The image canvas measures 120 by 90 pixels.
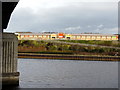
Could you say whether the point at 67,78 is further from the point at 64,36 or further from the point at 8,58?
the point at 64,36

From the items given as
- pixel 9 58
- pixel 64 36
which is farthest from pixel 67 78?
pixel 64 36

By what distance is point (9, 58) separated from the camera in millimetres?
25375

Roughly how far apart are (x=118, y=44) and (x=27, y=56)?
52.4 meters

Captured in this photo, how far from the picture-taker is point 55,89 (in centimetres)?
2481

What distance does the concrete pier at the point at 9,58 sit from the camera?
983 inches

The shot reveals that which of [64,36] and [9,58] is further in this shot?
[64,36]

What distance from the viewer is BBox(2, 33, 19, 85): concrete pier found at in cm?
2497

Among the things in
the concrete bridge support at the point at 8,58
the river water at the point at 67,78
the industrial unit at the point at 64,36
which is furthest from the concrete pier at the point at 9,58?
the industrial unit at the point at 64,36

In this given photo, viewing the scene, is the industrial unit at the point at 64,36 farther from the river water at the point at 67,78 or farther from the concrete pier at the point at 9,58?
the concrete pier at the point at 9,58

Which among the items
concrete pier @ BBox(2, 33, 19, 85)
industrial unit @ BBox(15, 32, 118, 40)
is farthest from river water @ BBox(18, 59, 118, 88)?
industrial unit @ BBox(15, 32, 118, 40)

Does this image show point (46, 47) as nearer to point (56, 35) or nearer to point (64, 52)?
point (64, 52)

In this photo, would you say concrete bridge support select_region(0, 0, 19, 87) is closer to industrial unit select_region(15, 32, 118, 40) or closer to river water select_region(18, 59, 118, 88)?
river water select_region(18, 59, 118, 88)

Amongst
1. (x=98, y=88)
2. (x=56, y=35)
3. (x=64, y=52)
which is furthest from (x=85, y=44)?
(x=98, y=88)

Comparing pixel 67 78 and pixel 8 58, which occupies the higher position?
pixel 8 58
